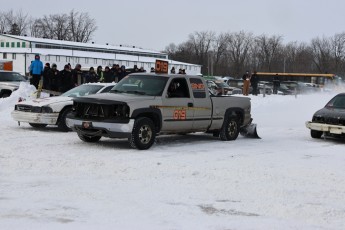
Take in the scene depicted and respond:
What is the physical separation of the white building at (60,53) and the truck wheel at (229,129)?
65.8m

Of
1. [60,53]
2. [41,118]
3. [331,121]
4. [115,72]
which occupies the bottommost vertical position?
[41,118]

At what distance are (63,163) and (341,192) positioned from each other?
15.9ft

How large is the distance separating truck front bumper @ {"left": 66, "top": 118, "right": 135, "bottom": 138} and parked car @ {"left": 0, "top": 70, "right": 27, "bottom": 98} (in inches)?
559

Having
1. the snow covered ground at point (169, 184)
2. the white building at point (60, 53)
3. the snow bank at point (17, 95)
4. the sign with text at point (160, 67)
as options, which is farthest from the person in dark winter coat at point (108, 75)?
the white building at point (60, 53)

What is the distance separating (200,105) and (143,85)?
5.18 ft

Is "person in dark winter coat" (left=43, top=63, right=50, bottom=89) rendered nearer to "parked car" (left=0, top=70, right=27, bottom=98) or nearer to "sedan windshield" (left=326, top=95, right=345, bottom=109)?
"parked car" (left=0, top=70, right=27, bottom=98)

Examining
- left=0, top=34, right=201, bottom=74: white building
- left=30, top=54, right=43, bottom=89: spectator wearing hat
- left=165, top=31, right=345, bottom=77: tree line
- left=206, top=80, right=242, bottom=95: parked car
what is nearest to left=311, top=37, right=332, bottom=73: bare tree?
left=165, top=31, right=345, bottom=77: tree line

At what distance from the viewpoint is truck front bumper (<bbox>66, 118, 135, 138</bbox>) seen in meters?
11.1

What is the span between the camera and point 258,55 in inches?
5007

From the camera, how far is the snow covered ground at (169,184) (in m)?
6.08

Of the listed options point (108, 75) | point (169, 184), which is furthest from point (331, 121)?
point (108, 75)

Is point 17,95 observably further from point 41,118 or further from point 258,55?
point 258,55

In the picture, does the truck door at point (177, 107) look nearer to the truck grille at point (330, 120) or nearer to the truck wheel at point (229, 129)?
the truck wheel at point (229, 129)

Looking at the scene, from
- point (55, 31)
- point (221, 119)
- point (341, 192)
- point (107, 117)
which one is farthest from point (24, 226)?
point (55, 31)
